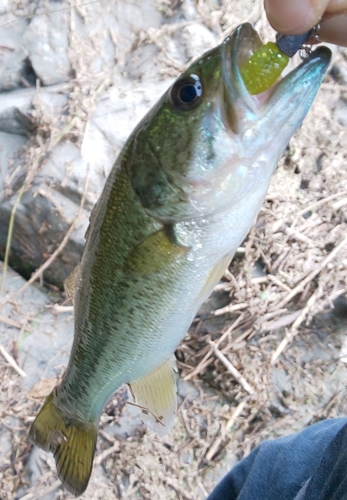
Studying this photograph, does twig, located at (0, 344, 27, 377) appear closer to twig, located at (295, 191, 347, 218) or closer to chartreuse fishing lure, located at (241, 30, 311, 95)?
twig, located at (295, 191, 347, 218)

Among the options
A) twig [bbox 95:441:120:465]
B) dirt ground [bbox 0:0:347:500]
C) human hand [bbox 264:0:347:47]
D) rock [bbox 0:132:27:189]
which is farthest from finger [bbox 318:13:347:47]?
rock [bbox 0:132:27:189]

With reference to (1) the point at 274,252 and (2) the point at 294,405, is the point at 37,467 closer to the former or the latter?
(2) the point at 294,405

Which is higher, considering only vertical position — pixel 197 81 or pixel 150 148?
pixel 197 81

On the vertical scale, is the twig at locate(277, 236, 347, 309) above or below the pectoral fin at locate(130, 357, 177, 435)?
above

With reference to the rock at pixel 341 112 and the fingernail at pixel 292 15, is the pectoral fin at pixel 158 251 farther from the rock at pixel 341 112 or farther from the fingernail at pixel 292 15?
the rock at pixel 341 112

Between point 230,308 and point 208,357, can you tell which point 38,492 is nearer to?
point 208,357

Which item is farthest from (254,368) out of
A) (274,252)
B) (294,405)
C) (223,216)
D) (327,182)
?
(223,216)
